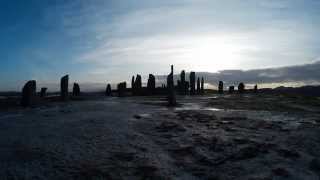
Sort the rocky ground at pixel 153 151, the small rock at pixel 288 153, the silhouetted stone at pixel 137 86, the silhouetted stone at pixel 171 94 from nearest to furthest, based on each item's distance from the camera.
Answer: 1. the rocky ground at pixel 153 151
2. the small rock at pixel 288 153
3. the silhouetted stone at pixel 171 94
4. the silhouetted stone at pixel 137 86

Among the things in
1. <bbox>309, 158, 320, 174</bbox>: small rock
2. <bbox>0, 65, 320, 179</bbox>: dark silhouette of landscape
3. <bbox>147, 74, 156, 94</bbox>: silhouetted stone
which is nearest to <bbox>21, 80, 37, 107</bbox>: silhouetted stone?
<bbox>0, 65, 320, 179</bbox>: dark silhouette of landscape

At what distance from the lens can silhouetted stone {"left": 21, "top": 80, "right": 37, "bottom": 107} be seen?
2389 centimetres

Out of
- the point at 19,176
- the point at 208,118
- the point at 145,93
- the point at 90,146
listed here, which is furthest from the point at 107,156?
the point at 145,93

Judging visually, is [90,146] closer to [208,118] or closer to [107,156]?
[107,156]

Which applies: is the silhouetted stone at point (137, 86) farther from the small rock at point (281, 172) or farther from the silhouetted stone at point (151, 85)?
the small rock at point (281, 172)

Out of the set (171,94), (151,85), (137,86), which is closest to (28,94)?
(171,94)

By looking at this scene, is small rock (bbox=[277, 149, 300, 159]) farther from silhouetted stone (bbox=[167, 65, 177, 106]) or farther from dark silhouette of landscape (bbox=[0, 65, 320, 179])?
silhouetted stone (bbox=[167, 65, 177, 106])

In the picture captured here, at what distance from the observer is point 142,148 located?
31.4ft

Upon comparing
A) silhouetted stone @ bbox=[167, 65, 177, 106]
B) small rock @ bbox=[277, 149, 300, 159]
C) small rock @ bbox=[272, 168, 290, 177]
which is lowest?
small rock @ bbox=[272, 168, 290, 177]

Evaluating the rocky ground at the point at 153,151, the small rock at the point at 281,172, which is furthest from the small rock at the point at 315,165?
the small rock at the point at 281,172

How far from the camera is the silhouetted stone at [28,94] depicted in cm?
2389

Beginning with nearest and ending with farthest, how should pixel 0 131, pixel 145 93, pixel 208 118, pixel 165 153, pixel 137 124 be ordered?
pixel 165 153 → pixel 0 131 → pixel 137 124 → pixel 208 118 → pixel 145 93

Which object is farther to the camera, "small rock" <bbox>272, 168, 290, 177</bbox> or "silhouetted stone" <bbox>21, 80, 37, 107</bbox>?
"silhouetted stone" <bbox>21, 80, 37, 107</bbox>

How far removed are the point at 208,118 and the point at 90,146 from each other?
7626 millimetres
